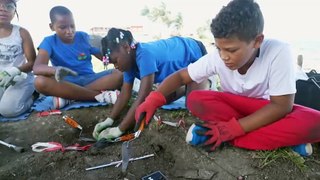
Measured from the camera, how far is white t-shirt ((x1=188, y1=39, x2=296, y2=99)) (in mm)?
1351

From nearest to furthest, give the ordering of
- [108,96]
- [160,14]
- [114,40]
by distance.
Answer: [114,40] < [108,96] < [160,14]

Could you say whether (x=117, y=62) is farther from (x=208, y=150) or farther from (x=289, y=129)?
(x=289, y=129)

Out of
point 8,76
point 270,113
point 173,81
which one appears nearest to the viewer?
point 270,113

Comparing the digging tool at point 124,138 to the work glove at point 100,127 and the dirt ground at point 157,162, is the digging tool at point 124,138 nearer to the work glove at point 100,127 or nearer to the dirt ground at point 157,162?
the dirt ground at point 157,162

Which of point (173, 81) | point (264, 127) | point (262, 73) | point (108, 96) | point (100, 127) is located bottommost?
point (100, 127)

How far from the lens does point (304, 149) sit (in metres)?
1.52

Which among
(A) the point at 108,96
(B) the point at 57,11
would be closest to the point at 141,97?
(A) the point at 108,96

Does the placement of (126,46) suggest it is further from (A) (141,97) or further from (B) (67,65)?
(B) (67,65)

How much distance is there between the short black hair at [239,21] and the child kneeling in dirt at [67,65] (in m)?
1.35

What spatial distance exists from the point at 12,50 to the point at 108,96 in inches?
39.7

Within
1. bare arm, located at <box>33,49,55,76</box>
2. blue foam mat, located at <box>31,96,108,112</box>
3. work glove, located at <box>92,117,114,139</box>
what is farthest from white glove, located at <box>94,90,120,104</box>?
bare arm, located at <box>33,49,55,76</box>

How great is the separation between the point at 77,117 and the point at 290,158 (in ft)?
5.52

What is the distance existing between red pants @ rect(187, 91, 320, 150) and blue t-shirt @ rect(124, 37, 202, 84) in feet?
1.49

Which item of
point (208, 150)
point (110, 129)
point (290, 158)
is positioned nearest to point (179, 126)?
point (208, 150)
